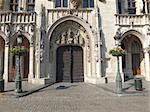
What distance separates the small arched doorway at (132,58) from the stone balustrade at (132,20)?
237 cm

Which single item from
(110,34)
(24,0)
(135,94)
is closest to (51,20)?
(24,0)

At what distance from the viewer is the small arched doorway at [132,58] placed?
70.7 feet

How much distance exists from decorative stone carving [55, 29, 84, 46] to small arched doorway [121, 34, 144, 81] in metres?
5.62

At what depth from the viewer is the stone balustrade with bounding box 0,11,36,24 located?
18734 mm

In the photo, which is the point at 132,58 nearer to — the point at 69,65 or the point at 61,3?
the point at 69,65

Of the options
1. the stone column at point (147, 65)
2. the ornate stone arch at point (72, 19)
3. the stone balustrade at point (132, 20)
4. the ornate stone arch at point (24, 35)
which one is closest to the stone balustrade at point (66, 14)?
the ornate stone arch at point (72, 19)

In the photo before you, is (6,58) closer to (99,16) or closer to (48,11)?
(48,11)

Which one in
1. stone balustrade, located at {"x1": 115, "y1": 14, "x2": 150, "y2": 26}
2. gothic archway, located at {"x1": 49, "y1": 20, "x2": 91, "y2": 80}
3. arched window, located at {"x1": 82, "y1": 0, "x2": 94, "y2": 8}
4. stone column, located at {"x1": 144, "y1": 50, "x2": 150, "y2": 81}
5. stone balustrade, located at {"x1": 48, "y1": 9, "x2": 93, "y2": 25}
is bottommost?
stone column, located at {"x1": 144, "y1": 50, "x2": 150, "y2": 81}

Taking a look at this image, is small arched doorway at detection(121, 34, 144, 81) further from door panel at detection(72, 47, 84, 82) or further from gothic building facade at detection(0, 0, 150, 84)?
door panel at detection(72, 47, 84, 82)

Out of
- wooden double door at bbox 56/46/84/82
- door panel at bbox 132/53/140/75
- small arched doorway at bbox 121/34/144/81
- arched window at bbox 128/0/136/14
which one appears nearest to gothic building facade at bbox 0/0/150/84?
wooden double door at bbox 56/46/84/82

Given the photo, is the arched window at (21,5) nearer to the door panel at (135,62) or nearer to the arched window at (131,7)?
the arched window at (131,7)

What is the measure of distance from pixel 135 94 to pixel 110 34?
9766mm

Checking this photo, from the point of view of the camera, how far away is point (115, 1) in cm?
2027

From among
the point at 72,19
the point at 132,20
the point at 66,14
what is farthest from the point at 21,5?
the point at 132,20
